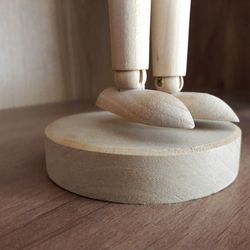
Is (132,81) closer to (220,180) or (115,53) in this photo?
(115,53)

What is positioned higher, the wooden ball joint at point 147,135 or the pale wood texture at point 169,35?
the pale wood texture at point 169,35

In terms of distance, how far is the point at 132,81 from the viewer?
1.29ft

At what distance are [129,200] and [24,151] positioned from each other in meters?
0.26

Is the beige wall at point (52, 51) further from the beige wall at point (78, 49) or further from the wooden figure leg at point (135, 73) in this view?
the wooden figure leg at point (135, 73)

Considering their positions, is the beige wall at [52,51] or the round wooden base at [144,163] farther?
the beige wall at [52,51]

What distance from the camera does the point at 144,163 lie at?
1.08ft

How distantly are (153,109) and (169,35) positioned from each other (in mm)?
118

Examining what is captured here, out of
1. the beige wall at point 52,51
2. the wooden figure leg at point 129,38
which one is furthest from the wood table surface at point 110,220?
the beige wall at point 52,51

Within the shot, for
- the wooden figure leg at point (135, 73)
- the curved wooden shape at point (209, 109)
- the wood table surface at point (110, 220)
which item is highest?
the wooden figure leg at point (135, 73)

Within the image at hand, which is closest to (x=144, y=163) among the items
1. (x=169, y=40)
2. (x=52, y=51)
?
(x=169, y=40)

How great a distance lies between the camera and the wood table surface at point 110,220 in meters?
0.27

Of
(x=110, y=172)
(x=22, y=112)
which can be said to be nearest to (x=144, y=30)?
(x=110, y=172)

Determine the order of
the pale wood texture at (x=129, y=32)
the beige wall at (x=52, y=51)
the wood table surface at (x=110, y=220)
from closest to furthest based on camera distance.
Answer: the wood table surface at (x=110, y=220) → the pale wood texture at (x=129, y=32) → the beige wall at (x=52, y=51)

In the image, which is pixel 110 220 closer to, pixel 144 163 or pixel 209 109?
pixel 144 163
